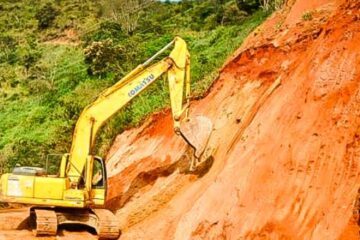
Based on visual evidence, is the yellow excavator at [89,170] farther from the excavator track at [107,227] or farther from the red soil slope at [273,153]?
the red soil slope at [273,153]

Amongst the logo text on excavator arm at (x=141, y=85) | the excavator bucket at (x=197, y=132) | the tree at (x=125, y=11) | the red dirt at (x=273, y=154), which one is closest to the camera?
the red dirt at (x=273, y=154)

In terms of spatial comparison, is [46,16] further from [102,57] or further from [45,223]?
[45,223]

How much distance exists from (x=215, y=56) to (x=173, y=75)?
760 inches

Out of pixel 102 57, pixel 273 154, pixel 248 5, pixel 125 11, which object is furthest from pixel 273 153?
pixel 125 11

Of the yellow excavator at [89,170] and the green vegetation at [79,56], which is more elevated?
the yellow excavator at [89,170]

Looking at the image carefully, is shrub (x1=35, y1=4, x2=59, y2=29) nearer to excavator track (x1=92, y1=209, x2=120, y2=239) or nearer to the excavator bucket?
the excavator bucket

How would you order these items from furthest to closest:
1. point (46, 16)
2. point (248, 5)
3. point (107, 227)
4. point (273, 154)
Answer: point (46, 16) → point (248, 5) → point (107, 227) → point (273, 154)

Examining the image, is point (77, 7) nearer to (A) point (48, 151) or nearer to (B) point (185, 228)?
(A) point (48, 151)

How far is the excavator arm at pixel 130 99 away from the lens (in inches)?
672

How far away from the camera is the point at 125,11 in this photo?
68.2 meters

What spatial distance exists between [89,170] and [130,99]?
220 centimetres

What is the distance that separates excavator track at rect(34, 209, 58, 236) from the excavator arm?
1.10m

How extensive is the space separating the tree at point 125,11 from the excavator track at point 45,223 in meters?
47.9

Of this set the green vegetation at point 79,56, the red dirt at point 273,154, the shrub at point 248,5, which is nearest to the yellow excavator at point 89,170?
the red dirt at point 273,154
